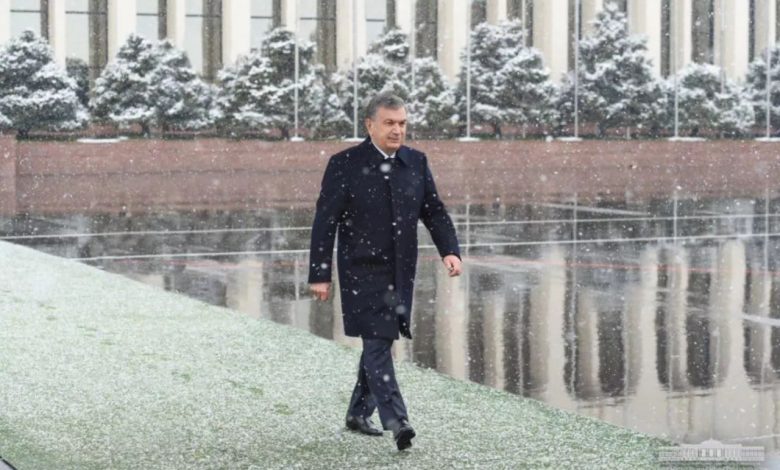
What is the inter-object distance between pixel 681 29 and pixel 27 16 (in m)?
28.1

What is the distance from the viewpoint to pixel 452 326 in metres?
Result: 12.8

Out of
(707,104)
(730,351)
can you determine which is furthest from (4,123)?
(730,351)

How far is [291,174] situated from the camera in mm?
43562

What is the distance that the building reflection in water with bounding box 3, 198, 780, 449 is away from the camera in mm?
9547

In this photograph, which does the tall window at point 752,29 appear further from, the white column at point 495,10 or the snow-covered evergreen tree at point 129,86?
the snow-covered evergreen tree at point 129,86

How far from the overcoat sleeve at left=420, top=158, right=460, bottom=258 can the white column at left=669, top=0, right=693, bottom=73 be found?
5874 cm

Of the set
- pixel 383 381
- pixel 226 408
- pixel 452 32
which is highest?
pixel 452 32

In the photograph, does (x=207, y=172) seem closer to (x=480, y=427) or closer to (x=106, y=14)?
(x=106, y=14)

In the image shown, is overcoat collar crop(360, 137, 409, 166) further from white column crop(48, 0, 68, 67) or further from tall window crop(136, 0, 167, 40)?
tall window crop(136, 0, 167, 40)

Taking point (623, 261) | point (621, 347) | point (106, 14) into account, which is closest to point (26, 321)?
point (621, 347)

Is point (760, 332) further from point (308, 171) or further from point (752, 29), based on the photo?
point (752, 29)

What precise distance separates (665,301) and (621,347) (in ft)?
10.0

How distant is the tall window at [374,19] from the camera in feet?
201

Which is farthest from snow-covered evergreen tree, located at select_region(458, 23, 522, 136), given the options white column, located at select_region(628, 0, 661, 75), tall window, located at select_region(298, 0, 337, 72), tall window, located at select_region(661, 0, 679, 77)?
tall window, located at select_region(661, 0, 679, 77)
